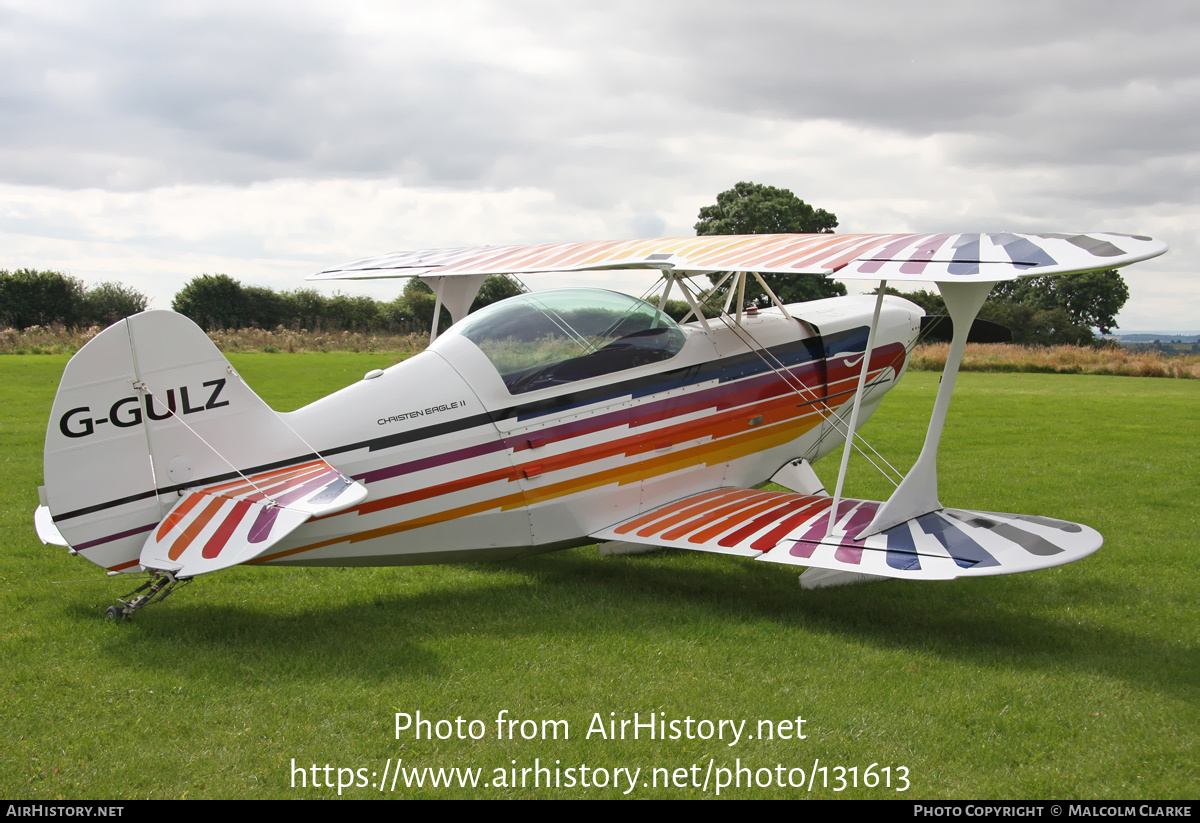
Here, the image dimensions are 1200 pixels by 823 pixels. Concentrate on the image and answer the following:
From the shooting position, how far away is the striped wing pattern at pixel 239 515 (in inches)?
175

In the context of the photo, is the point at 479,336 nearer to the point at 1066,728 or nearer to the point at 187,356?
the point at 187,356

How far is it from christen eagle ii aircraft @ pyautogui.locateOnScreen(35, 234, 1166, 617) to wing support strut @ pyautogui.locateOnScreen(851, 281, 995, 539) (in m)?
0.02

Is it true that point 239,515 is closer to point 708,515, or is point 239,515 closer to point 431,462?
point 431,462

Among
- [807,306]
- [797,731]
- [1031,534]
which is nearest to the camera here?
[797,731]

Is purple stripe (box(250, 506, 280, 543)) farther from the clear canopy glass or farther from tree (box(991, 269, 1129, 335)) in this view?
tree (box(991, 269, 1129, 335))

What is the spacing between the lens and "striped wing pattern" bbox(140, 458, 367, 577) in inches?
175

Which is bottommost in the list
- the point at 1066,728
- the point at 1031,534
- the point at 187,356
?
the point at 1066,728

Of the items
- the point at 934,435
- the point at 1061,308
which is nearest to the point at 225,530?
the point at 934,435

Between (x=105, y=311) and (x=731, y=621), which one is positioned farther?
(x=105, y=311)

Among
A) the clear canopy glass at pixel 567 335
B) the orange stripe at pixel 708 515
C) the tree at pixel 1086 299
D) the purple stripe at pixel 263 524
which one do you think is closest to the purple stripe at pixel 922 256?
the clear canopy glass at pixel 567 335

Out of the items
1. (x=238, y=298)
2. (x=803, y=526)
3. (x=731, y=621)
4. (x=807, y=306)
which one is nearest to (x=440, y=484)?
(x=731, y=621)

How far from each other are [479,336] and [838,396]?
132 inches

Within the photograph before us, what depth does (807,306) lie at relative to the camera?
804 centimetres

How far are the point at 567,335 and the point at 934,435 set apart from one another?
258 cm
